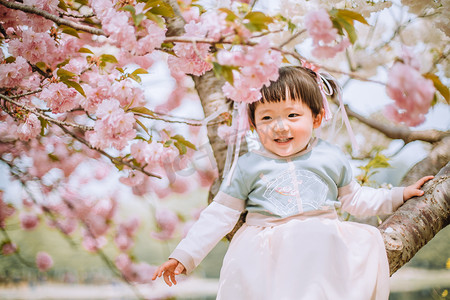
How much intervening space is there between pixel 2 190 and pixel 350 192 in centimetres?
198

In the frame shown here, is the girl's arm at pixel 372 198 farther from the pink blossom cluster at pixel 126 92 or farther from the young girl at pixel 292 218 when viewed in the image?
the pink blossom cluster at pixel 126 92

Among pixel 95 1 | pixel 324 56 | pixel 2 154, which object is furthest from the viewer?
pixel 2 154

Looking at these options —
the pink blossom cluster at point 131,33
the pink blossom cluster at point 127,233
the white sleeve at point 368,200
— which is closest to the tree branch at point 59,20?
the pink blossom cluster at point 131,33

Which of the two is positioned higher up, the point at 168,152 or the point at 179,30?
the point at 179,30

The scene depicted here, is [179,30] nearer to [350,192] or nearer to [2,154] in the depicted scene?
[350,192]

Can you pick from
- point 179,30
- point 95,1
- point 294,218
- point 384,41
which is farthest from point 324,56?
point 384,41

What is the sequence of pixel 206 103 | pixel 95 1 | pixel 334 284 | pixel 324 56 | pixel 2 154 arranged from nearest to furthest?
pixel 324 56 < pixel 334 284 < pixel 95 1 < pixel 206 103 < pixel 2 154

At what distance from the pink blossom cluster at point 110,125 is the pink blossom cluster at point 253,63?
459 mm

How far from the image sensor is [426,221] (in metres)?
1.22

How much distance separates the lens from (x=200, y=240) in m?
1.16

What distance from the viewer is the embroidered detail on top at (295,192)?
1.18 m

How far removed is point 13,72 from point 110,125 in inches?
16.7

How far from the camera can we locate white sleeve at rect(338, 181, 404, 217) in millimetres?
1260

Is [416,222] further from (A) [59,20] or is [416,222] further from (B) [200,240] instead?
(A) [59,20]
